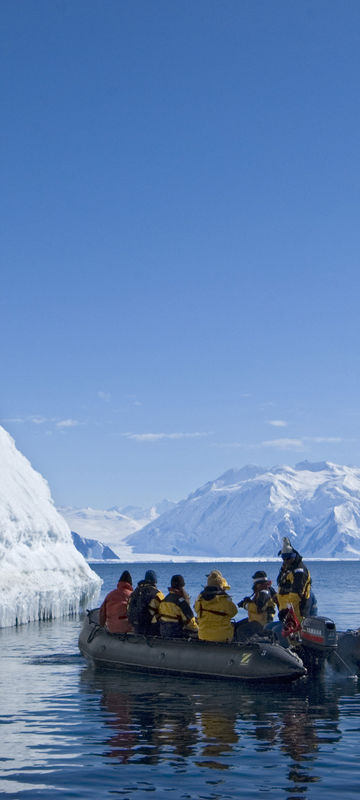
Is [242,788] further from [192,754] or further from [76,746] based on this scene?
[76,746]

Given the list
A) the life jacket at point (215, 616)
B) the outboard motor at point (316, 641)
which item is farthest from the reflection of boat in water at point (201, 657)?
the outboard motor at point (316, 641)

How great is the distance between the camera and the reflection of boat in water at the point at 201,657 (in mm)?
18672

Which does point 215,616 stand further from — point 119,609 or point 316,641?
point 119,609

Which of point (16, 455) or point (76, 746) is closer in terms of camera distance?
point (76, 746)

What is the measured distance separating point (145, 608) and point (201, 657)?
244cm

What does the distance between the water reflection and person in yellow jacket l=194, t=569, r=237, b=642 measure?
40.1 inches

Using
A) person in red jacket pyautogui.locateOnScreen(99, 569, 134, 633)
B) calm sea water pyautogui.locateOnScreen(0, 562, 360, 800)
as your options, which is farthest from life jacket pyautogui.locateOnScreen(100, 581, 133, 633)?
calm sea water pyautogui.locateOnScreen(0, 562, 360, 800)

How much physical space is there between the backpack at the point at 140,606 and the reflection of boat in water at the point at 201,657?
31cm

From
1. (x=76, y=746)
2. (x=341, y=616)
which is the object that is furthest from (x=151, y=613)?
(x=341, y=616)

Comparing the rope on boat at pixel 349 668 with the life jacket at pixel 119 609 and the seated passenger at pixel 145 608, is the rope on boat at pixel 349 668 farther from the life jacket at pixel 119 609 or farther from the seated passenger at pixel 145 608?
the life jacket at pixel 119 609

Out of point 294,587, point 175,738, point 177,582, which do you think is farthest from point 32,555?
point 175,738

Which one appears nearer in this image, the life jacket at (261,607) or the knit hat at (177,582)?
the knit hat at (177,582)

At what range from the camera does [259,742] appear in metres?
13.7

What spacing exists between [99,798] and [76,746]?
9.93 ft
